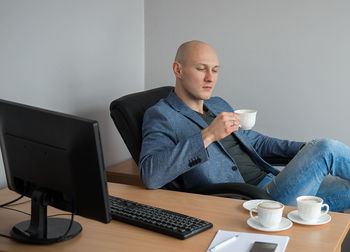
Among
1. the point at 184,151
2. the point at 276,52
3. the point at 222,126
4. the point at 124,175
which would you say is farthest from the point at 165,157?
the point at 276,52

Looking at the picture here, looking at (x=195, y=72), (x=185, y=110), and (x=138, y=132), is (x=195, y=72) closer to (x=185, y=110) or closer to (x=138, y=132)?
(x=185, y=110)

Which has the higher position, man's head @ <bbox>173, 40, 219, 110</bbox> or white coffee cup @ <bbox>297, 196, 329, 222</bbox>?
man's head @ <bbox>173, 40, 219, 110</bbox>

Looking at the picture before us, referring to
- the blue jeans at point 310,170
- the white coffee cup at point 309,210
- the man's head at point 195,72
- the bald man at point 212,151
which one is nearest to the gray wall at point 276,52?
the bald man at point 212,151

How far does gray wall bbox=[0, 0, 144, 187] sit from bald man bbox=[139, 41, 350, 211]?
541 millimetres

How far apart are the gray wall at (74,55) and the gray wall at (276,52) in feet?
0.83

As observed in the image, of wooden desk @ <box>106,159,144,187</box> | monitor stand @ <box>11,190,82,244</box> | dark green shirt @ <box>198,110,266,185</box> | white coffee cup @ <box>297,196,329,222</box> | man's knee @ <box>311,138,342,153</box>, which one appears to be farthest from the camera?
wooden desk @ <box>106,159,144,187</box>

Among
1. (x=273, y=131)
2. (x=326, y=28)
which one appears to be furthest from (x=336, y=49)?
(x=273, y=131)

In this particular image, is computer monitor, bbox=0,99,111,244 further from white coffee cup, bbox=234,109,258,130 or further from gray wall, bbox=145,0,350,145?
gray wall, bbox=145,0,350,145

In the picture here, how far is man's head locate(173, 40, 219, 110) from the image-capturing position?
8.16 ft

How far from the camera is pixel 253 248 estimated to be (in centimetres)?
145

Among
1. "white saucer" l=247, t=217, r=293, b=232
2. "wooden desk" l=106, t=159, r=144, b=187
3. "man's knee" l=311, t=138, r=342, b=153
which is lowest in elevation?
"wooden desk" l=106, t=159, r=144, b=187

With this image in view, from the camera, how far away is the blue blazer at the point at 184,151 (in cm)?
211

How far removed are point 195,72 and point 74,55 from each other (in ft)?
2.21

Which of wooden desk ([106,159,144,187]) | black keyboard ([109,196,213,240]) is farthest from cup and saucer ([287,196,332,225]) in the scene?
wooden desk ([106,159,144,187])
